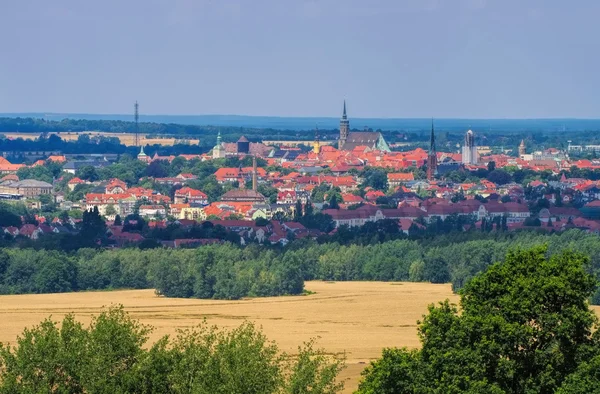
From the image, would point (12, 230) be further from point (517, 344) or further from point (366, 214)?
point (517, 344)

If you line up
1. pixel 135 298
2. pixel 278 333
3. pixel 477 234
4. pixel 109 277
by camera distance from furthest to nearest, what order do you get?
pixel 477 234 < pixel 109 277 < pixel 135 298 < pixel 278 333

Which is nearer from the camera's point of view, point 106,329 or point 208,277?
point 106,329

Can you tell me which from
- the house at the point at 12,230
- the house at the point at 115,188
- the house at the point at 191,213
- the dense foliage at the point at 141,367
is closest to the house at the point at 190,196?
the house at the point at 115,188

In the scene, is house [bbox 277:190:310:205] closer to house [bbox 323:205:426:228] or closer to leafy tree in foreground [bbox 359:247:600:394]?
house [bbox 323:205:426:228]

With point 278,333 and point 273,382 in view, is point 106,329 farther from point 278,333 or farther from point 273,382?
point 278,333

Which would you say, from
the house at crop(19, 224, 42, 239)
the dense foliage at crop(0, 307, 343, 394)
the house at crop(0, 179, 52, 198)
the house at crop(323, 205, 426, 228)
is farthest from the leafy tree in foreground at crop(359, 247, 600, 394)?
the house at crop(0, 179, 52, 198)


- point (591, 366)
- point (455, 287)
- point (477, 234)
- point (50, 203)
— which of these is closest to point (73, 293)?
point (455, 287)

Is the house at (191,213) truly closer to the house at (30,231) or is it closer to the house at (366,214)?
the house at (366,214)
